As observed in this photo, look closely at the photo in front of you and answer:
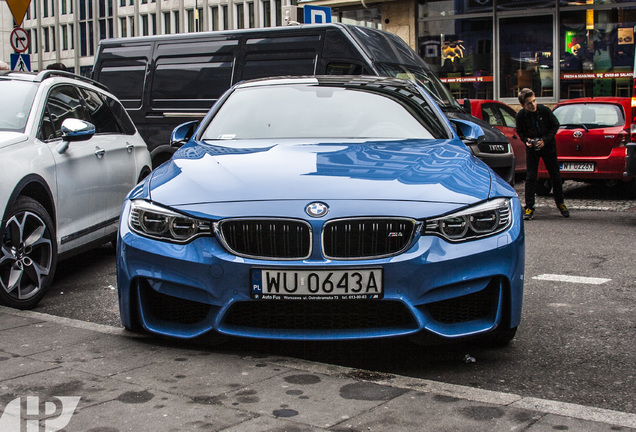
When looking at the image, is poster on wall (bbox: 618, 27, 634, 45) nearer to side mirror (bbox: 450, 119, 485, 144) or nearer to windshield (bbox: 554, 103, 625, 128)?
windshield (bbox: 554, 103, 625, 128)

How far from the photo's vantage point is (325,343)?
495cm

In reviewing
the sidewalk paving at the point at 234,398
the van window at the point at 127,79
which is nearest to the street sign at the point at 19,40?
the van window at the point at 127,79

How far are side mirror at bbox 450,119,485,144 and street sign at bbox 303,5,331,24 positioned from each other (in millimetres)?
11454

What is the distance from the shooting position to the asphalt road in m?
4.27

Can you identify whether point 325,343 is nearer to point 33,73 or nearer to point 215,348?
point 215,348

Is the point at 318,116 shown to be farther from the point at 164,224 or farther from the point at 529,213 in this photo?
the point at 529,213

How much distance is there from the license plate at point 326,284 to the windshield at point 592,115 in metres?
10.6

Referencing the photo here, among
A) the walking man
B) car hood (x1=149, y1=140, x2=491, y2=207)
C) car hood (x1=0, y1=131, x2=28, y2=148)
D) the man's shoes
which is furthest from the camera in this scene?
the walking man

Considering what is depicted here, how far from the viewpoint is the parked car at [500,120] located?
52.9 feet

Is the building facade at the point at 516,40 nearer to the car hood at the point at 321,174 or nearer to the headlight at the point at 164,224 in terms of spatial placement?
the car hood at the point at 321,174

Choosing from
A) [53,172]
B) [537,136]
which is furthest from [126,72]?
[53,172]

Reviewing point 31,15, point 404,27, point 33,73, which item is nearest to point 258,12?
point 31,15

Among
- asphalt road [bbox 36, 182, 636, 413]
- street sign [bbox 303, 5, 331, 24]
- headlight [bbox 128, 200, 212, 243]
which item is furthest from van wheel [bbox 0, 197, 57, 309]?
street sign [bbox 303, 5, 331, 24]

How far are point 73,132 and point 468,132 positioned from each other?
108 inches
